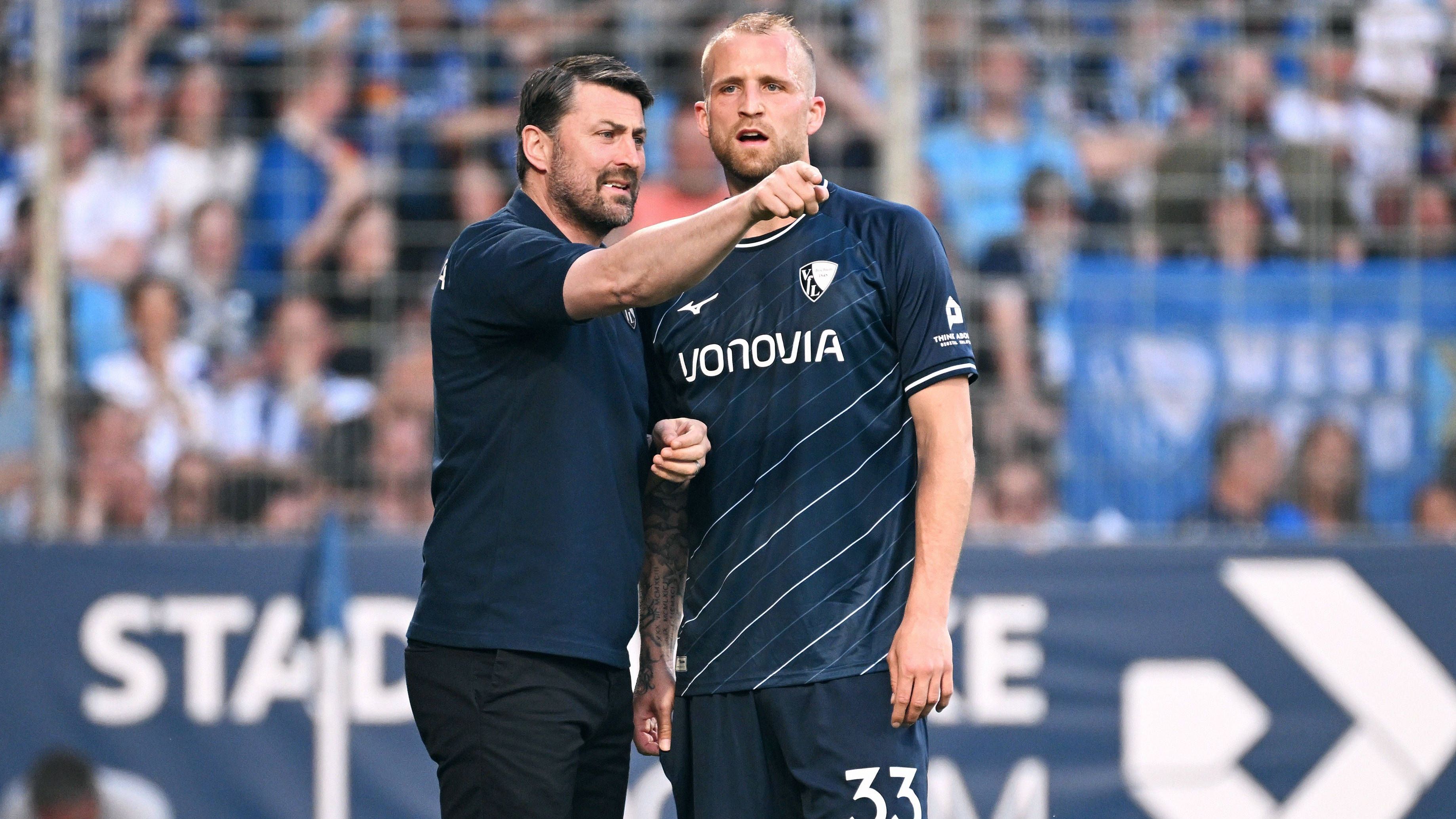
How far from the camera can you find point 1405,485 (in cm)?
650

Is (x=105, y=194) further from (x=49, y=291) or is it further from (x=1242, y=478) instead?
(x=1242, y=478)

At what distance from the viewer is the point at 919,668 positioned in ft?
11.6

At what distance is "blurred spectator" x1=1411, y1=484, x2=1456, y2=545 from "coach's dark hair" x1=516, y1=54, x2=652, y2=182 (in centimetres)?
394

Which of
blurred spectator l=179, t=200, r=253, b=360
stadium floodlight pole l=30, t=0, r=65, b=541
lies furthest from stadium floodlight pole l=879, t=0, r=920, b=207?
stadium floodlight pole l=30, t=0, r=65, b=541

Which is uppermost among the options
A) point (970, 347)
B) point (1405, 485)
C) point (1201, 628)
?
point (970, 347)

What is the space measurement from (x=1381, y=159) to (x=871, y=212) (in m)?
4.66

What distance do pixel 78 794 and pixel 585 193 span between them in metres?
3.30

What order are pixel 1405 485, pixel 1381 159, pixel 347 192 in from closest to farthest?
Answer: pixel 1405 485, pixel 347 192, pixel 1381 159

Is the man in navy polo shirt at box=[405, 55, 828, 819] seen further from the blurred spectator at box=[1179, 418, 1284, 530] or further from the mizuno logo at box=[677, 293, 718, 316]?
the blurred spectator at box=[1179, 418, 1284, 530]

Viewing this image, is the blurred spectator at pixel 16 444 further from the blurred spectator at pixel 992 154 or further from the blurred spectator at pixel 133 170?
the blurred spectator at pixel 992 154

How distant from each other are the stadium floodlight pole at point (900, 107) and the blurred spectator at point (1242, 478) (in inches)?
60.1

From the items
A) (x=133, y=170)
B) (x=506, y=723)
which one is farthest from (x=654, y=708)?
(x=133, y=170)

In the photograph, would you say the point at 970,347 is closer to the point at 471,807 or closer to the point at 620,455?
the point at 620,455

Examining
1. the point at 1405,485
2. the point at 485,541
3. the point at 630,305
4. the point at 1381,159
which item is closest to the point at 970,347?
the point at 630,305
